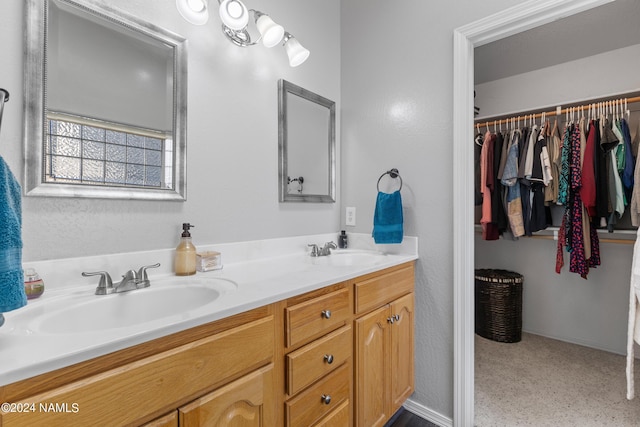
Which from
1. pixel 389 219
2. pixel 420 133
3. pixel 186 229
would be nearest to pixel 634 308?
pixel 389 219

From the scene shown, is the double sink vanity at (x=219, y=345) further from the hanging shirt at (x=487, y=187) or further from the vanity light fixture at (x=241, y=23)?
the hanging shirt at (x=487, y=187)

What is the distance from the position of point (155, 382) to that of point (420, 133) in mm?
1611

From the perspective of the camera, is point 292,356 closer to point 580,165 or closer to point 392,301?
point 392,301

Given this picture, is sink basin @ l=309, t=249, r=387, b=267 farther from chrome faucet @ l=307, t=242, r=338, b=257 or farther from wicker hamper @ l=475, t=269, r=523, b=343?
wicker hamper @ l=475, t=269, r=523, b=343

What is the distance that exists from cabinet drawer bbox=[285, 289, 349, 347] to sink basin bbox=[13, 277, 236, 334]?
0.24m

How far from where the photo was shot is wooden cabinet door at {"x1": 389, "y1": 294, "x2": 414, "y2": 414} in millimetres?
1504

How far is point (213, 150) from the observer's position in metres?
1.37

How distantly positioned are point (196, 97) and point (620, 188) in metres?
2.63

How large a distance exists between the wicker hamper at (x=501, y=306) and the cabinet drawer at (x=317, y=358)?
6.16ft

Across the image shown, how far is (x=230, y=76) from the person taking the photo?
1.44m

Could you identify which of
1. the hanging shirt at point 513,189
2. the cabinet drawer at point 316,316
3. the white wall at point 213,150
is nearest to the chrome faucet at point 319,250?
the white wall at point 213,150

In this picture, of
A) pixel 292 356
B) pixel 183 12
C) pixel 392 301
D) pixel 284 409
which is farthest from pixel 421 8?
pixel 284 409

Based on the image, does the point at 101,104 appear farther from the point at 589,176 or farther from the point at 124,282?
the point at 589,176

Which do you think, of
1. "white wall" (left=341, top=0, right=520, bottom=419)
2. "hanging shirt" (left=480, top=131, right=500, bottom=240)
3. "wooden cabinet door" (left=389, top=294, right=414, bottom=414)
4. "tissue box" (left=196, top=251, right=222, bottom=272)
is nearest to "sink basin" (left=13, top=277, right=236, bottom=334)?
"tissue box" (left=196, top=251, right=222, bottom=272)
